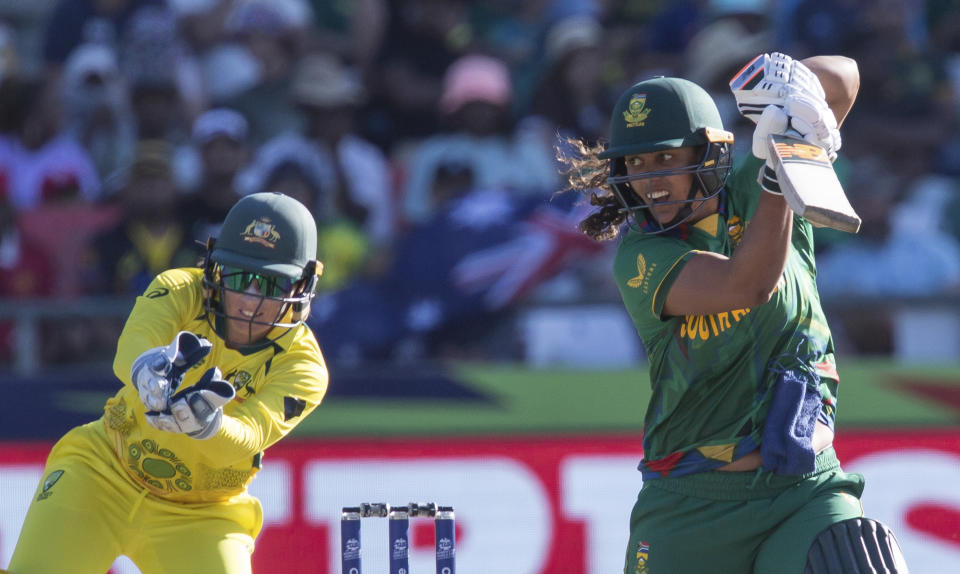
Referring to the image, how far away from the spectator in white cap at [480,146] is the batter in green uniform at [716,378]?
15.0 feet

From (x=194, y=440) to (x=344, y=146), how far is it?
455 centimetres

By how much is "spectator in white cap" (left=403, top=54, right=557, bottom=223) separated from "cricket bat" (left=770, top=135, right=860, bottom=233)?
16.8ft

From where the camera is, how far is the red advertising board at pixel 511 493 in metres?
6.48

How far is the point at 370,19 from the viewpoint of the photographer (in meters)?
9.12

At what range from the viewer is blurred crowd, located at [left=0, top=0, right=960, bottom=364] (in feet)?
25.2

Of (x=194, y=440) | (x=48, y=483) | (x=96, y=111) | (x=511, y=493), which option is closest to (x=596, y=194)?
(x=194, y=440)

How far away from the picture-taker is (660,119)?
12.3ft

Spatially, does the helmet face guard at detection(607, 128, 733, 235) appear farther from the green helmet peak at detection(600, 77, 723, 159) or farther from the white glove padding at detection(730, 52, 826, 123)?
the white glove padding at detection(730, 52, 826, 123)

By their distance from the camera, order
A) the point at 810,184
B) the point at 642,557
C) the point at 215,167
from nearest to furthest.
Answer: the point at 810,184, the point at 642,557, the point at 215,167

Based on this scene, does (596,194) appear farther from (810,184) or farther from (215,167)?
(215,167)

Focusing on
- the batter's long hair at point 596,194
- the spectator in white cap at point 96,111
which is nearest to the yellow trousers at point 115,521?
the batter's long hair at point 596,194

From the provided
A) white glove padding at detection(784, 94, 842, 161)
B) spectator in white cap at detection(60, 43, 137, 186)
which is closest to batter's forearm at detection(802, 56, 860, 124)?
white glove padding at detection(784, 94, 842, 161)

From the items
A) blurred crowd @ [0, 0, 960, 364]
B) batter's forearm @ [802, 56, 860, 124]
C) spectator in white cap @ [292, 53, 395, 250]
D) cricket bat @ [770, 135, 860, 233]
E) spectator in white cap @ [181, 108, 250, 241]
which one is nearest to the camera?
cricket bat @ [770, 135, 860, 233]

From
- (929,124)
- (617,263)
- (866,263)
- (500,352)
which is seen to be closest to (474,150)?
(500,352)
